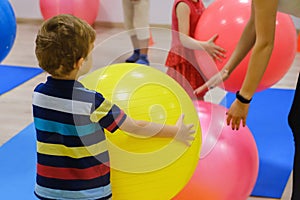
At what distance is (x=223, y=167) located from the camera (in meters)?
1.91

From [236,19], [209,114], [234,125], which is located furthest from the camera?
[236,19]

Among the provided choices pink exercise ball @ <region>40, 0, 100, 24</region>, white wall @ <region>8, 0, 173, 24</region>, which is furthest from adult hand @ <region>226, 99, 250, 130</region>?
white wall @ <region>8, 0, 173, 24</region>

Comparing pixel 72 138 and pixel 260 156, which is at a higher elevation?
pixel 72 138

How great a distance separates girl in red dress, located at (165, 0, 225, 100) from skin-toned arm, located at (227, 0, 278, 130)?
0.63 metres

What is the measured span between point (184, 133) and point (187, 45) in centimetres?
86

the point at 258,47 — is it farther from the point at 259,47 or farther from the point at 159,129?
the point at 159,129

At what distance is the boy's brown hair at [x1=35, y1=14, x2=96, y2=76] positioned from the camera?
4.60 ft

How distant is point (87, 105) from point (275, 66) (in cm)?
127

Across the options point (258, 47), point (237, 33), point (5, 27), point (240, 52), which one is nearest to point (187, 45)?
point (237, 33)

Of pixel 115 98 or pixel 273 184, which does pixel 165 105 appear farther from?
pixel 273 184

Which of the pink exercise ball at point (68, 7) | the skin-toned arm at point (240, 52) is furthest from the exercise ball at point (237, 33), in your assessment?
the pink exercise ball at point (68, 7)

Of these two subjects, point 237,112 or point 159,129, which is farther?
point 237,112

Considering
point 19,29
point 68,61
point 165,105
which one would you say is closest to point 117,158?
point 165,105

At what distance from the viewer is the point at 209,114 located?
6.63ft
